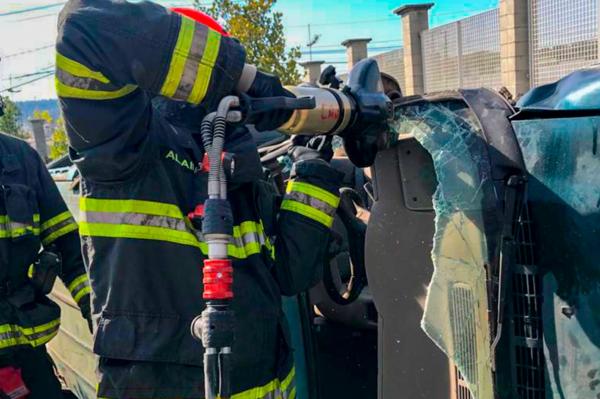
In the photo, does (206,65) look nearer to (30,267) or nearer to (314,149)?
(314,149)

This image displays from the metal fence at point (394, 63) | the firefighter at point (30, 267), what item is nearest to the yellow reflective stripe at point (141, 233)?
the firefighter at point (30, 267)

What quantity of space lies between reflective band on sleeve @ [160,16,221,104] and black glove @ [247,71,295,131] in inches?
5.8

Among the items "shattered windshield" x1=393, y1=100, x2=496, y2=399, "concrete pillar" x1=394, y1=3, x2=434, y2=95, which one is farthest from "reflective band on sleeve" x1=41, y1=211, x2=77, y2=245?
"concrete pillar" x1=394, y1=3, x2=434, y2=95

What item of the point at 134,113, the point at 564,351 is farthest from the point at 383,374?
the point at 134,113

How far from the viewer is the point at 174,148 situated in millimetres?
1745

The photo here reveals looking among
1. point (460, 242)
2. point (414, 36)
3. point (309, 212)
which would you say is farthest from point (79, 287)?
point (414, 36)

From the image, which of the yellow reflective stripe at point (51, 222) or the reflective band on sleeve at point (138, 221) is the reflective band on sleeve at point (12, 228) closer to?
the yellow reflective stripe at point (51, 222)

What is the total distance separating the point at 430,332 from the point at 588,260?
0.45 metres

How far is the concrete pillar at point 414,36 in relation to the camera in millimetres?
11781

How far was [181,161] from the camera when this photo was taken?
1748 millimetres

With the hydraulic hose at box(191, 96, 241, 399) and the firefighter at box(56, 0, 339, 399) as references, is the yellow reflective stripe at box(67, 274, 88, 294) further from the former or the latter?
the hydraulic hose at box(191, 96, 241, 399)

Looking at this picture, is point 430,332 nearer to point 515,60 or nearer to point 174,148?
point 174,148

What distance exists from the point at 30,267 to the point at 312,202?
145 centimetres

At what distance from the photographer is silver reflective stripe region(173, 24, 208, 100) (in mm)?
1525
